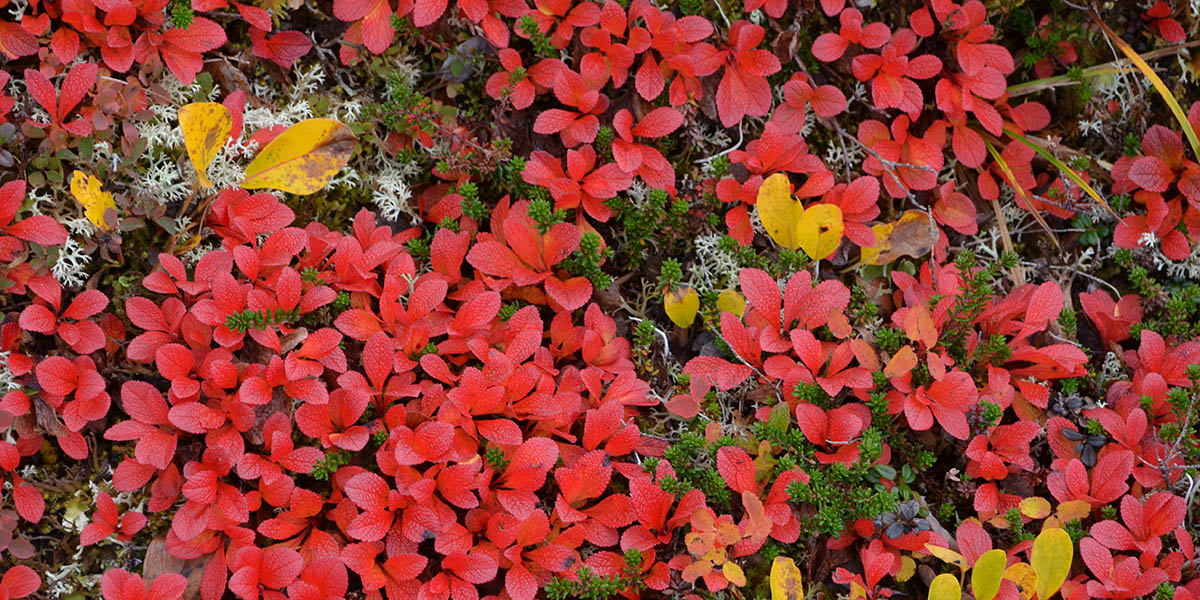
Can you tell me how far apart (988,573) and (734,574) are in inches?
24.4

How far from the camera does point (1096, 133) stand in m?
2.92

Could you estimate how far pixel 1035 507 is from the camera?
2334 mm

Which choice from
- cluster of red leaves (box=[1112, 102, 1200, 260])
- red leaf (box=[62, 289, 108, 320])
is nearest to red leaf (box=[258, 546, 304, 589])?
red leaf (box=[62, 289, 108, 320])

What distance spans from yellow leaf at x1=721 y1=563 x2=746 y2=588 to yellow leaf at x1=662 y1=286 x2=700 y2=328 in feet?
2.37

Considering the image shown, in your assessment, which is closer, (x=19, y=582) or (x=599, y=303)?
(x=19, y=582)

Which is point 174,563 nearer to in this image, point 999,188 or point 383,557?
point 383,557

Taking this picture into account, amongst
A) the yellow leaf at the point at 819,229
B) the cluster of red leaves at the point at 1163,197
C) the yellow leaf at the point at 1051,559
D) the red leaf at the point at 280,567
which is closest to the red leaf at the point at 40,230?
the red leaf at the point at 280,567

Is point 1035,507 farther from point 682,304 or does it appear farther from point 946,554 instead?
point 682,304

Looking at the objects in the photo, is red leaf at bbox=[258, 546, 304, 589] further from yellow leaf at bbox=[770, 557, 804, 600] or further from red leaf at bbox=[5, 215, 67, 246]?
yellow leaf at bbox=[770, 557, 804, 600]

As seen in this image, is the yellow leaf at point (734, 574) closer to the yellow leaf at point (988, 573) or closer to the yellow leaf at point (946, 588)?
the yellow leaf at point (946, 588)

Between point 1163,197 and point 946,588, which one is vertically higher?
point 1163,197

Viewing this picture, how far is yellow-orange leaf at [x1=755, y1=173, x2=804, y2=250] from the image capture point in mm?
2557

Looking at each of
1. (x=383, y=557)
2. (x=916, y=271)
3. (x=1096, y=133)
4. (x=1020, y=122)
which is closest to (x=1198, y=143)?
(x=1096, y=133)

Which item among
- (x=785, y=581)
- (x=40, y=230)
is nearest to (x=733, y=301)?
(x=785, y=581)
